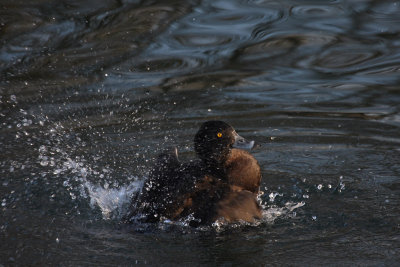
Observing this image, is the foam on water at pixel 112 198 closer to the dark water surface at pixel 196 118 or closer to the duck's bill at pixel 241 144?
the dark water surface at pixel 196 118

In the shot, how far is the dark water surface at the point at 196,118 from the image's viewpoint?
507 cm

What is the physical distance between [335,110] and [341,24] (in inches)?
100

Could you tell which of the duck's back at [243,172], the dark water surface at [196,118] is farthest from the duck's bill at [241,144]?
the dark water surface at [196,118]

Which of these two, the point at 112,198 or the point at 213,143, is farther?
the point at 112,198

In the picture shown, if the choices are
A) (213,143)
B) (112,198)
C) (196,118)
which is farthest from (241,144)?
(196,118)

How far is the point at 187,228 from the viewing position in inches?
207

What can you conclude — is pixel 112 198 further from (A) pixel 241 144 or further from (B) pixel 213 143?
(A) pixel 241 144

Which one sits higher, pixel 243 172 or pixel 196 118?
pixel 243 172

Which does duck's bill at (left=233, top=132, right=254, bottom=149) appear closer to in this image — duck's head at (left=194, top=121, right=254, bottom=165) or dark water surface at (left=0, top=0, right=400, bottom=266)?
duck's head at (left=194, top=121, right=254, bottom=165)

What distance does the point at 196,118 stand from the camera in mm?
7688

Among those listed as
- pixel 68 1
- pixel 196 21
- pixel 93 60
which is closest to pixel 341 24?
pixel 196 21

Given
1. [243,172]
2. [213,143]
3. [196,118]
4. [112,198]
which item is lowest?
[196,118]

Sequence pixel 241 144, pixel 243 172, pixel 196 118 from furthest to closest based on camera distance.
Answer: pixel 196 118
pixel 241 144
pixel 243 172

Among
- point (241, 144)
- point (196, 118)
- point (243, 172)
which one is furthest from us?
point (196, 118)
